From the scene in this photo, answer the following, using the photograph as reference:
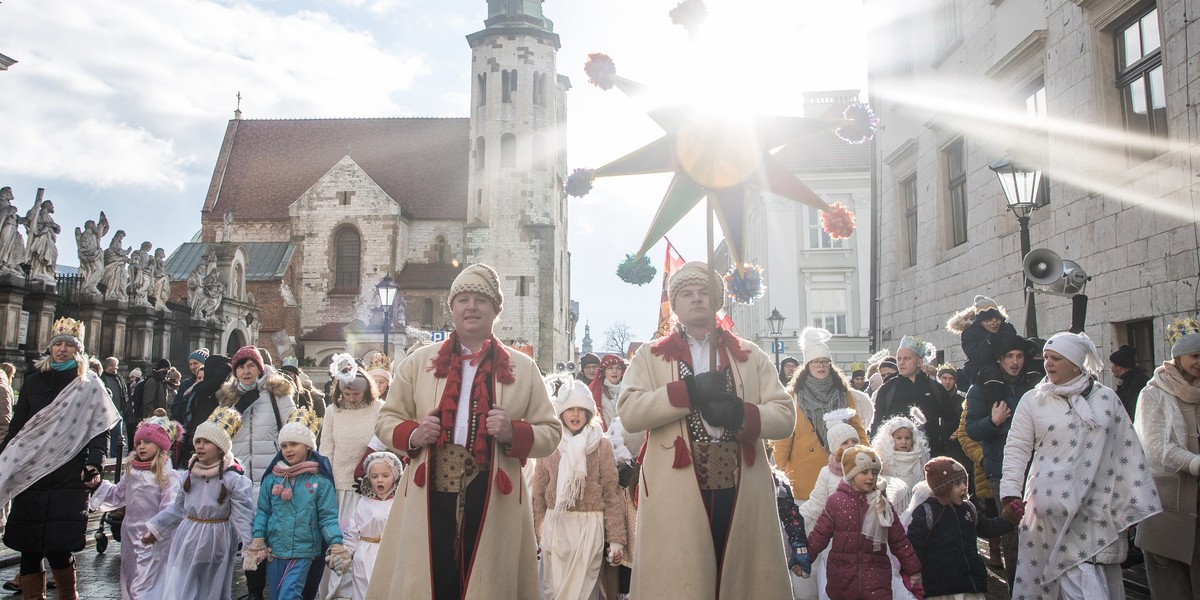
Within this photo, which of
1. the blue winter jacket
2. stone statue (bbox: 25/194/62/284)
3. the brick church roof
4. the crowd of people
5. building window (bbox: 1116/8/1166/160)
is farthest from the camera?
the brick church roof

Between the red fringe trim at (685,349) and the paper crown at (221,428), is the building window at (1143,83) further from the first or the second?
the paper crown at (221,428)

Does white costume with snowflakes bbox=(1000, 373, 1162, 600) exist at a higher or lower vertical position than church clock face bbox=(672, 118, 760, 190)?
lower

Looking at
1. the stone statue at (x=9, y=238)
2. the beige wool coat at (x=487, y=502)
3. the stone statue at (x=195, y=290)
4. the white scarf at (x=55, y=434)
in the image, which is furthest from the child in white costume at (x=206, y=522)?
the stone statue at (x=195, y=290)

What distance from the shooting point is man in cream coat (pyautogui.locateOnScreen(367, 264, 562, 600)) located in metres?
3.79

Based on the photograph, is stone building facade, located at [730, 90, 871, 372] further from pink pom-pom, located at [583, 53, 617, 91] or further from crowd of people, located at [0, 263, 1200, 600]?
pink pom-pom, located at [583, 53, 617, 91]

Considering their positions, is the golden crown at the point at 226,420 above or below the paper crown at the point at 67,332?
below

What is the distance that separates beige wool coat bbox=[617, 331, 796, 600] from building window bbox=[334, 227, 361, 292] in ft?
143

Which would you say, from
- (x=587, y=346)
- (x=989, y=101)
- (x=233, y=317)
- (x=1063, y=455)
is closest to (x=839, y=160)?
(x=989, y=101)

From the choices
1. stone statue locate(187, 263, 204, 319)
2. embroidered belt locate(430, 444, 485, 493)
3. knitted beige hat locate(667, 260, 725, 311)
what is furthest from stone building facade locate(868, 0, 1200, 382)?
stone statue locate(187, 263, 204, 319)

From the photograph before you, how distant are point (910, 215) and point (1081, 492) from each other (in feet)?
38.9

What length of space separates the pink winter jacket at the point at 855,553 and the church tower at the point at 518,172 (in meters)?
38.9

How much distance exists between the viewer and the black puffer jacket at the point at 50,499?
6090 millimetres

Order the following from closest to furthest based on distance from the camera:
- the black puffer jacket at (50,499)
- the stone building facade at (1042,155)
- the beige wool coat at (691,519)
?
the beige wool coat at (691,519) < the black puffer jacket at (50,499) < the stone building facade at (1042,155)

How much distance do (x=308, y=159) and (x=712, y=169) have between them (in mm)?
49879
